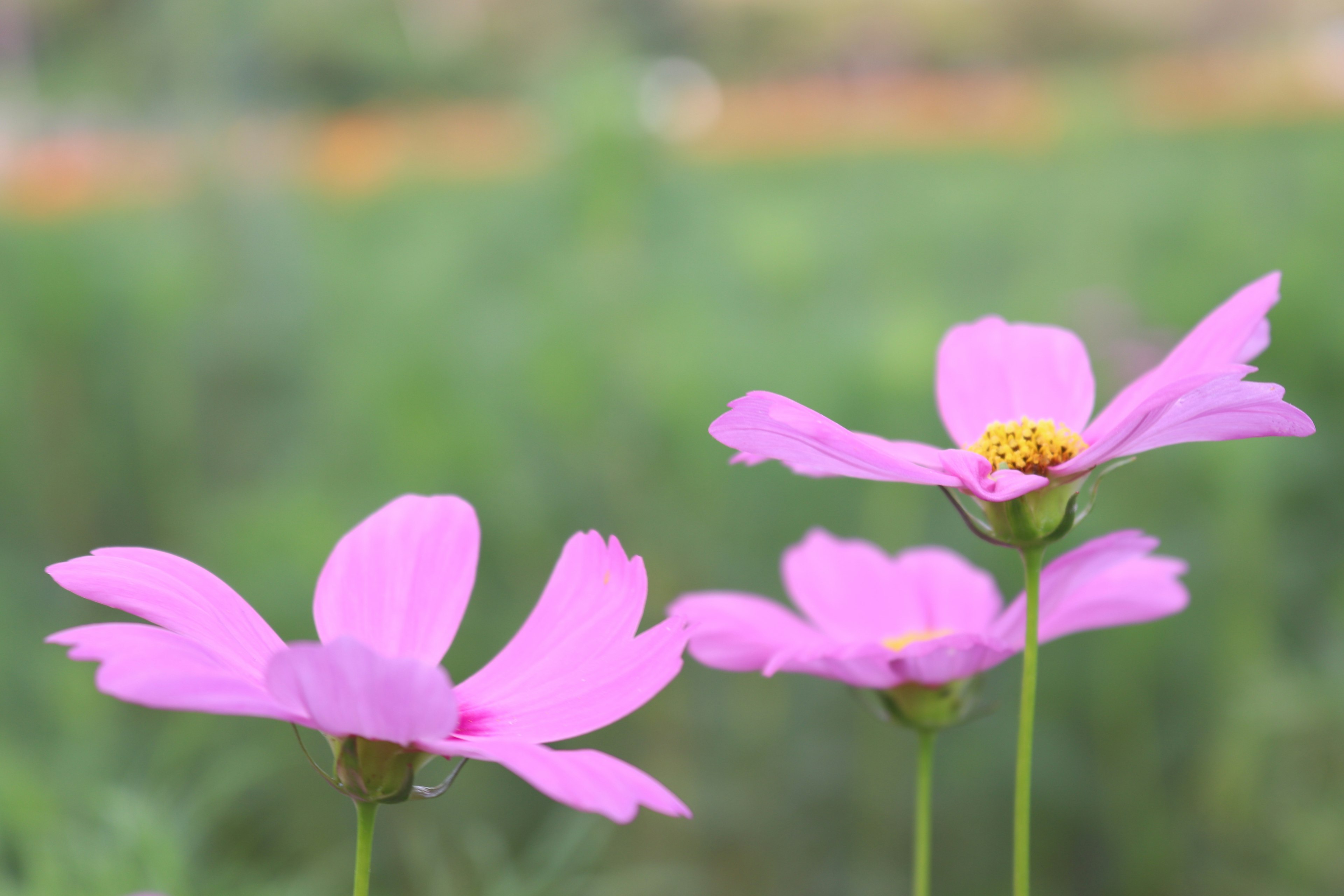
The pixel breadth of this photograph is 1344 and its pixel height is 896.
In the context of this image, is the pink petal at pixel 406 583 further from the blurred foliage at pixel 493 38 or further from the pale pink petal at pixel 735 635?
the blurred foliage at pixel 493 38

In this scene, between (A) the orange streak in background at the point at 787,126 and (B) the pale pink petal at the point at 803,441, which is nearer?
(B) the pale pink petal at the point at 803,441

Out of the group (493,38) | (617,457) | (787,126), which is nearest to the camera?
(617,457)

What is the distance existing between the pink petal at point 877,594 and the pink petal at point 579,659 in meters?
0.06

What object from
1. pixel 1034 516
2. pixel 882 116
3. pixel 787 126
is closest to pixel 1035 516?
pixel 1034 516

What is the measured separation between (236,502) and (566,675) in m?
0.70

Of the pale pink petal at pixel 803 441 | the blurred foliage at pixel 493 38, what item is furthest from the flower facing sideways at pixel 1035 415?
the blurred foliage at pixel 493 38

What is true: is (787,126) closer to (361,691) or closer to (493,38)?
(493,38)

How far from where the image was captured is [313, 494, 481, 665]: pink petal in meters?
0.14

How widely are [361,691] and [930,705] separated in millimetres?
86

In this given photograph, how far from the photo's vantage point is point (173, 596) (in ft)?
0.38

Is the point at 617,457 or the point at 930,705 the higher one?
the point at 617,457

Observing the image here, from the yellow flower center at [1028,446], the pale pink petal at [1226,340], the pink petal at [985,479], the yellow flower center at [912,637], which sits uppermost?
the pale pink petal at [1226,340]

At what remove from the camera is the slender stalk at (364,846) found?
10 centimetres

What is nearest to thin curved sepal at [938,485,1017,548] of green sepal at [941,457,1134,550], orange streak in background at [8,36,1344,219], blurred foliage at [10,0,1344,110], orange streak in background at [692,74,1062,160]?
green sepal at [941,457,1134,550]
